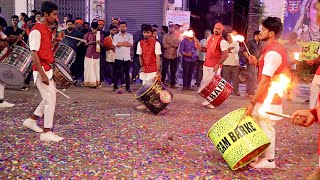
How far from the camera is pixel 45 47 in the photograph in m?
6.04

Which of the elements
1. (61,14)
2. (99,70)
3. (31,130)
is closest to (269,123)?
(31,130)

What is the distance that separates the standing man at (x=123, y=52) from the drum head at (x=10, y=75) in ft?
11.5

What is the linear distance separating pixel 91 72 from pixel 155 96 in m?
4.64

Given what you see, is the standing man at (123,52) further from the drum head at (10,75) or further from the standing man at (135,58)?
the drum head at (10,75)

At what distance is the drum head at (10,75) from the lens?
841 cm

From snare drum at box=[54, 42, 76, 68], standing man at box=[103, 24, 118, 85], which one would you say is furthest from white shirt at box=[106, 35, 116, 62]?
snare drum at box=[54, 42, 76, 68]

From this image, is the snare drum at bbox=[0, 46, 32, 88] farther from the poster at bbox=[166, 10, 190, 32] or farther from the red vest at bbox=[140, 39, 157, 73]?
the poster at bbox=[166, 10, 190, 32]

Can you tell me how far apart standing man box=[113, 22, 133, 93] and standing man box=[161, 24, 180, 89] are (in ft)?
5.15

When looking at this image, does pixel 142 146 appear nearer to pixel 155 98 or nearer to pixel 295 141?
pixel 155 98

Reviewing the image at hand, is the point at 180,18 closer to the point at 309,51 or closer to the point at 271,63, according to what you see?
the point at 309,51

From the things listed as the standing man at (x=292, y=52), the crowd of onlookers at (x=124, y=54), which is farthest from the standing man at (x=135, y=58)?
the standing man at (x=292, y=52)

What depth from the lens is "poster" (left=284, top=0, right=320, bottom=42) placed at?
1477 cm

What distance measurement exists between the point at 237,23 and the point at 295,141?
12797 mm

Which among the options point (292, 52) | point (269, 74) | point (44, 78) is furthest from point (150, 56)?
point (292, 52)
